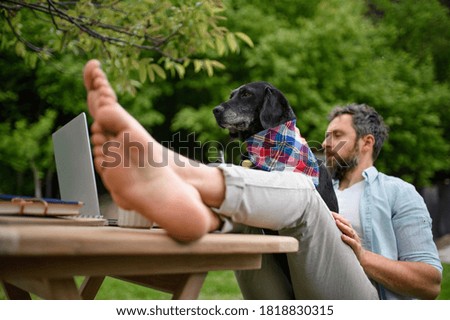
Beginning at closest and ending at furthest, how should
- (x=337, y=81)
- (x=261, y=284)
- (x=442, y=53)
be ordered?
(x=261, y=284) < (x=442, y=53) < (x=337, y=81)

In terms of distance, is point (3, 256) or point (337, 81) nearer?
point (3, 256)

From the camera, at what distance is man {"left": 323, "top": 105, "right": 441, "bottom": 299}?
56.1 inches

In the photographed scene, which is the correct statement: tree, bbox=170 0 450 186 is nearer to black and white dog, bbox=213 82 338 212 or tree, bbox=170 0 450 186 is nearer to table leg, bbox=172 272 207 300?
black and white dog, bbox=213 82 338 212

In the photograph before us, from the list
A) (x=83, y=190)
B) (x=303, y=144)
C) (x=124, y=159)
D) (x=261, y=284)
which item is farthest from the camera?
(x=303, y=144)

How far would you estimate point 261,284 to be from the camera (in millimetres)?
1146

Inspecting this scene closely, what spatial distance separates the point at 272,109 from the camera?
5.84 feet

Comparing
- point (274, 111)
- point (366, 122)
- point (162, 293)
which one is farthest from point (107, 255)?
point (162, 293)

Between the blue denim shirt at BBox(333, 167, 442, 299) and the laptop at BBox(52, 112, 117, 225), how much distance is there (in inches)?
31.1

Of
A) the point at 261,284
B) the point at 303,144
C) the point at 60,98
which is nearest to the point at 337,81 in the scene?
the point at 60,98

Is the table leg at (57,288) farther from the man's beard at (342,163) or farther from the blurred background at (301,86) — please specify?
the blurred background at (301,86)

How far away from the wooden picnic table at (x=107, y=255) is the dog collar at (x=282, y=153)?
697 mm

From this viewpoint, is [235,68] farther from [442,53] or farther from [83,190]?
[83,190]

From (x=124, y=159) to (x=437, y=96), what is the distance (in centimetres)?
661

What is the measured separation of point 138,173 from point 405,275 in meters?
1.01
